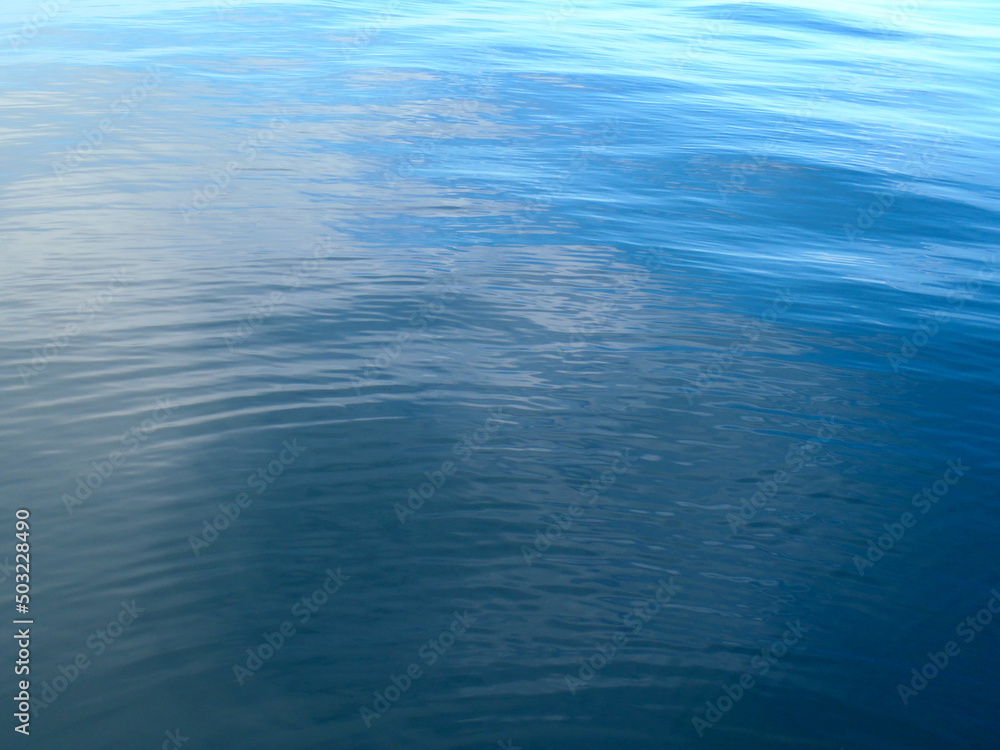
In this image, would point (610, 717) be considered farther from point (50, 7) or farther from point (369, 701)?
point (50, 7)

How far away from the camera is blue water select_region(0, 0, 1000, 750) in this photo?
3.72 metres

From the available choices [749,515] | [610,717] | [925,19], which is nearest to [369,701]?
[610,717]

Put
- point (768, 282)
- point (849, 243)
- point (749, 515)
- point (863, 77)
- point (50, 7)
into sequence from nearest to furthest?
point (749, 515), point (768, 282), point (849, 243), point (863, 77), point (50, 7)

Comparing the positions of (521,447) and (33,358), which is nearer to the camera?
(521,447)

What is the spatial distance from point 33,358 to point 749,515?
5129 mm

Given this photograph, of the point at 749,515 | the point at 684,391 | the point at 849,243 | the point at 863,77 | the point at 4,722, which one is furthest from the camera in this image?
the point at 863,77

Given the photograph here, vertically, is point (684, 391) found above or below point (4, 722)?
above

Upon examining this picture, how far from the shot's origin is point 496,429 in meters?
5.43

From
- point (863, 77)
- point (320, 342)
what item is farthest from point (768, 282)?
point (863, 77)

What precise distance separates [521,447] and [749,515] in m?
1.46

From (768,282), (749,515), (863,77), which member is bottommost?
(749,515)

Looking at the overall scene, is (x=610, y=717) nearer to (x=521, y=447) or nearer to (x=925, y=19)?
(x=521, y=447)

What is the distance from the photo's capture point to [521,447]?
529 centimetres

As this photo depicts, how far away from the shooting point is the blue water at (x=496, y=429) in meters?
3.72
